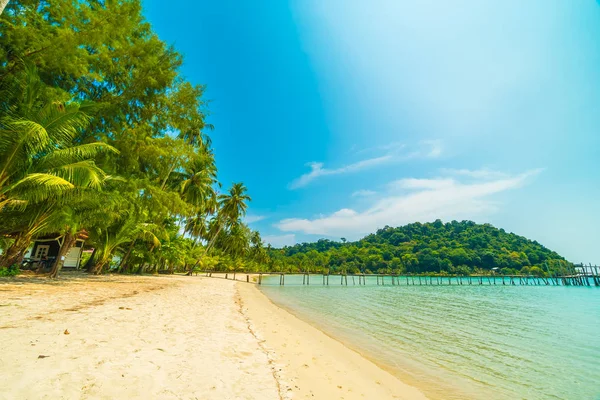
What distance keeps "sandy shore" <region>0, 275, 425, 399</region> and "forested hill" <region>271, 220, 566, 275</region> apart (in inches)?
3013

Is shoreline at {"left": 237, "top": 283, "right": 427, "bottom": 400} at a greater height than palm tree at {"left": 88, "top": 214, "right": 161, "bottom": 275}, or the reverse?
palm tree at {"left": 88, "top": 214, "right": 161, "bottom": 275}

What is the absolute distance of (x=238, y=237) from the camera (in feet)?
174

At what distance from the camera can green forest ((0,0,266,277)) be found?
8227mm

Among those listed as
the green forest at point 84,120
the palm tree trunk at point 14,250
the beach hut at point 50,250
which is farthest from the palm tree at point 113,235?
the palm tree trunk at point 14,250

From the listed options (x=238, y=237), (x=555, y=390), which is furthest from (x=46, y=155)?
(x=238, y=237)

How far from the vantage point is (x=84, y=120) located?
29.6ft

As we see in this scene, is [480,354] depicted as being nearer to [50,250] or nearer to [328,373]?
[328,373]

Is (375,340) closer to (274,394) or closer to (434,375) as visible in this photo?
(434,375)

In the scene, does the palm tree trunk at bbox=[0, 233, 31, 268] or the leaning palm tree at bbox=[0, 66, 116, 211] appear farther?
the palm tree trunk at bbox=[0, 233, 31, 268]

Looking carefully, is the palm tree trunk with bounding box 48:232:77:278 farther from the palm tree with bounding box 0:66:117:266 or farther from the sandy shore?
the sandy shore

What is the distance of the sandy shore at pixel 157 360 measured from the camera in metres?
2.83

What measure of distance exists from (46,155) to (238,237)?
148 feet

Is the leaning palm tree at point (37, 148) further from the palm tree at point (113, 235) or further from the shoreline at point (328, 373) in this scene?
the shoreline at point (328, 373)

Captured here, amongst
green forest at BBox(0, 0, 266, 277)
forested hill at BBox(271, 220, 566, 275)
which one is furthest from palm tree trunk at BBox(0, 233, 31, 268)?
forested hill at BBox(271, 220, 566, 275)
